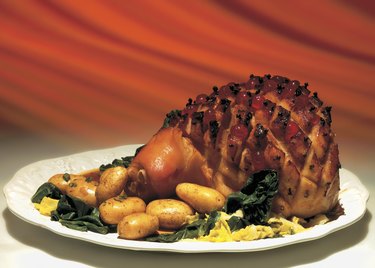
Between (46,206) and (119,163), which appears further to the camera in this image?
(119,163)

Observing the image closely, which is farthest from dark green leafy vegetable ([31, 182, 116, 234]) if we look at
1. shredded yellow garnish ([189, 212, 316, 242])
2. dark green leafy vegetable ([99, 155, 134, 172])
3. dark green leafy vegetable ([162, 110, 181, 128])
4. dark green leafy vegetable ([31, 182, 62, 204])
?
dark green leafy vegetable ([162, 110, 181, 128])

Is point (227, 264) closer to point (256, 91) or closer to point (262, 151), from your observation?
point (262, 151)

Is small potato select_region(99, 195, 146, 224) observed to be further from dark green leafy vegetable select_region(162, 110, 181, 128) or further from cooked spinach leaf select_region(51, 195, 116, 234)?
dark green leafy vegetable select_region(162, 110, 181, 128)

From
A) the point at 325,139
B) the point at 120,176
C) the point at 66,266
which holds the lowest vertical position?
the point at 66,266

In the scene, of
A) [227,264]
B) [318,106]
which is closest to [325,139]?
[318,106]

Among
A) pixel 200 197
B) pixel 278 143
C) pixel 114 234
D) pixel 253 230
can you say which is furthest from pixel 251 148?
pixel 114 234

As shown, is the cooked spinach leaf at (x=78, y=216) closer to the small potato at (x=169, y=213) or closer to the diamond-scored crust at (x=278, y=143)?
the small potato at (x=169, y=213)

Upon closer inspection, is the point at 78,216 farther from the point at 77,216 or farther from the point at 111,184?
the point at 111,184
